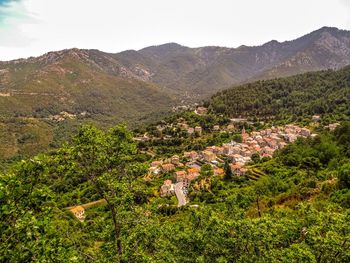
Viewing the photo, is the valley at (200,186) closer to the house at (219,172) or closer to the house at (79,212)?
the house at (79,212)

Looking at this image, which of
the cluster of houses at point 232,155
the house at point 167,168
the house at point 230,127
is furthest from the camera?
the house at point 230,127

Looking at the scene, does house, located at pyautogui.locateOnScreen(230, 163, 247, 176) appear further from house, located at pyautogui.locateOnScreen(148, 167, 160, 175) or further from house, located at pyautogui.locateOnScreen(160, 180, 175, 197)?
house, located at pyautogui.locateOnScreen(148, 167, 160, 175)

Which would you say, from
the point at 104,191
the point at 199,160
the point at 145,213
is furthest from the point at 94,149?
the point at 199,160

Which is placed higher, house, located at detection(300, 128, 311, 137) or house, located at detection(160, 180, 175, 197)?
house, located at detection(300, 128, 311, 137)

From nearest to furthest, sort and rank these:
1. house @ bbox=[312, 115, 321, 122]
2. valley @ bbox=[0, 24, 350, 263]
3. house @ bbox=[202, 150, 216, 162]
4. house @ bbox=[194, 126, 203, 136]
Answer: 1. valley @ bbox=[0, 24, 350, 263]
2. house @ bbox=[202, 150, 216, 162]
3. house @ bbox=[312, 115, 321, 122]
4. house @ bbox=[194, 126, 203, 136]

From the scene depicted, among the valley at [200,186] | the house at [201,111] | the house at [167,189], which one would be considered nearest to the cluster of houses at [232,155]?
the house at [167,189]

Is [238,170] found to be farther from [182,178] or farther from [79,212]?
[79,212]

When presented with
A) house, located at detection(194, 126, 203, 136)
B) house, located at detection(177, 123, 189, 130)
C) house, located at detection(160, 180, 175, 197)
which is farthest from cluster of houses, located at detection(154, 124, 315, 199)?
house, located at detection(177, 123, 189, 130)

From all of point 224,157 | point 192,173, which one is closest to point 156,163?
point 192,173
